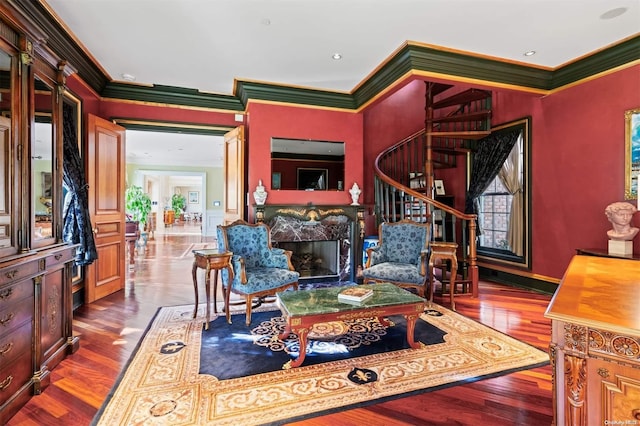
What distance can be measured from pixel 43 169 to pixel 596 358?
3.26 metres

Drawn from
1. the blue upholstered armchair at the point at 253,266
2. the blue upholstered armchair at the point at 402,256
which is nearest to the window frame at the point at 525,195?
the blue upholstered armchair at the point at 402,256

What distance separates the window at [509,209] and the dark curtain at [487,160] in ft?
0.20

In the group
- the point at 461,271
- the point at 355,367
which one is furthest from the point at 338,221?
the point at 355,367

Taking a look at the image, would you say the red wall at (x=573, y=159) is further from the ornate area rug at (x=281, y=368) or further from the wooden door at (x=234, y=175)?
the wooden door at (x=234, y=175)

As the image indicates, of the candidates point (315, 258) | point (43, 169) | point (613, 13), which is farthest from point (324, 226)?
point (613, 13)

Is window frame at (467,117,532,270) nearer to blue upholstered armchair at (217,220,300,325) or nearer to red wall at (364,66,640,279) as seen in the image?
red wall at (364,66,640,279)

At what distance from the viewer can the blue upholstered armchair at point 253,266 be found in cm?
316

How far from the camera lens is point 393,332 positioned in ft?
9.68

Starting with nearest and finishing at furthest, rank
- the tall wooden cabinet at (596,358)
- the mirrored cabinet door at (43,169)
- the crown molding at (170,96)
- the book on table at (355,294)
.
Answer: the tall wooden cabinet at (596,358), the mirrored cabinet door at (43,169), the book on table at (355,294), the crown molding at (170,96)

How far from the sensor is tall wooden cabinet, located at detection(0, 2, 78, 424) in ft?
5.92

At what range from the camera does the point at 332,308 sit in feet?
7.64

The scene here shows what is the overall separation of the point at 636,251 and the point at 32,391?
5.51m

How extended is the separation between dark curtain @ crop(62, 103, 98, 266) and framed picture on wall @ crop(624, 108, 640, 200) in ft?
19.7

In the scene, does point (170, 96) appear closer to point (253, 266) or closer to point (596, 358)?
point (253, 266)
